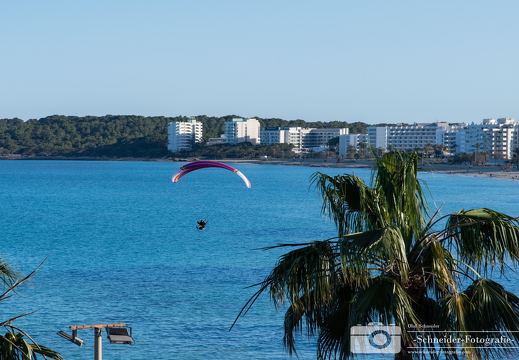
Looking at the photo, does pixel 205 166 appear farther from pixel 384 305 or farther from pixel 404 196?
pixel 384 305

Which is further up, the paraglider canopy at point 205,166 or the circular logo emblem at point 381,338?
the paraglider canopy at point 205,166

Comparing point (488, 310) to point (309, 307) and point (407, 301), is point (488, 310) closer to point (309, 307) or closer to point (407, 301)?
point (407, 301)

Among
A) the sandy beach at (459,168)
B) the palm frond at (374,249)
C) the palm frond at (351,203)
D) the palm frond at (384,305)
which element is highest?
the palm frond at (351,203)

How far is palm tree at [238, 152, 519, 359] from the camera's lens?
593 centimetres

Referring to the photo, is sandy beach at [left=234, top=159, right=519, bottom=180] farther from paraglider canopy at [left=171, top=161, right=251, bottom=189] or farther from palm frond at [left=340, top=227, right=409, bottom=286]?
palm frond at [left=340, top=227, right=409, bottom=286]

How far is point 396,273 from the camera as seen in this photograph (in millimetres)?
6453

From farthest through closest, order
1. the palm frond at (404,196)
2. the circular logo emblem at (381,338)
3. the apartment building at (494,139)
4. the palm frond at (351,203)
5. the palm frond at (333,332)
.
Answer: the apartment building at (494,139) < the palm frond at (351,203) < the palm frond at (404,196) < the palm frond at (333,332) < the circular logo emblem at (381,338)

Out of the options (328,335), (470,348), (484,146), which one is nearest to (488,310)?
(470,348)

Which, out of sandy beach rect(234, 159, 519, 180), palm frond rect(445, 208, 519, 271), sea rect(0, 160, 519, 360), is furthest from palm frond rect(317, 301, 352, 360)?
sandy beach rect(234, 159, 519, 180)

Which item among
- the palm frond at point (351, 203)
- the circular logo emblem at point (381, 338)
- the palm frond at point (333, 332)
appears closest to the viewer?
the circular logo emblem at point (381, 338)

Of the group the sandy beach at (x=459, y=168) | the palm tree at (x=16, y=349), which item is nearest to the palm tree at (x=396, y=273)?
the palm tree at (x=16, y=349)

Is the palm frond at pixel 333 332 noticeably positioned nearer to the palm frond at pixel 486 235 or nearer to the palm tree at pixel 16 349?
the palm frond at pixel 486 235

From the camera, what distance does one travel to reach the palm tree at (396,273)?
5934 millimetres

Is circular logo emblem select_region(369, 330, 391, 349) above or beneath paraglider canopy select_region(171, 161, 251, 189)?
beneath
